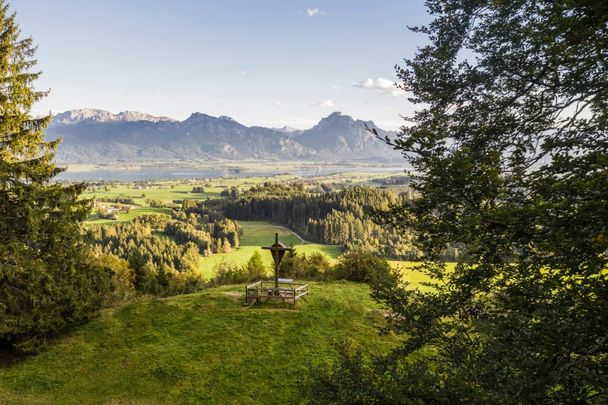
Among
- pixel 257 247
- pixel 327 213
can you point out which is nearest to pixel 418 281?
pixel 257 247

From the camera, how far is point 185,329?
756 inches

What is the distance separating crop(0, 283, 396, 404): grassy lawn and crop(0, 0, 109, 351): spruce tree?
1.83m

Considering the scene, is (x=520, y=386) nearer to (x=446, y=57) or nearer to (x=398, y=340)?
(x=446, y=57)

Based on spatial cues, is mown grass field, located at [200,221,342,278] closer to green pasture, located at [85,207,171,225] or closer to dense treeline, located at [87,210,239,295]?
dense treeline, located at [87,210,239,295]

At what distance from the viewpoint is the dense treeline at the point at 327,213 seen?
87900 mm

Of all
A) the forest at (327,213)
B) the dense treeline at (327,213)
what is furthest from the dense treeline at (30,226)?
the dense treeline at (327,213)

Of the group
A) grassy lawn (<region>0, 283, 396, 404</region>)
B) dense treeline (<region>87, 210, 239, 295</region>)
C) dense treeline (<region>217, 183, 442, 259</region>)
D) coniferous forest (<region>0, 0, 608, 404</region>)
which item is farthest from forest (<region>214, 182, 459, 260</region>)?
coniferous forest (<region>0, 0, 608, 404</region>)

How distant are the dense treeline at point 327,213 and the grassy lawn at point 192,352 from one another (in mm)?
52376

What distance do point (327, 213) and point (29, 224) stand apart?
288 feet

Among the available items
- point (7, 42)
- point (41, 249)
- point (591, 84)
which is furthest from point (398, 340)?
point (7, 42)

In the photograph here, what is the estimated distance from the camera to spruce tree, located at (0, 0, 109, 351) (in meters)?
16.0

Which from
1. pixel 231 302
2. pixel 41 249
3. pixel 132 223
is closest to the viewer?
pixel 41 249

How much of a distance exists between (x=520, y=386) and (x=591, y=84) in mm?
5559

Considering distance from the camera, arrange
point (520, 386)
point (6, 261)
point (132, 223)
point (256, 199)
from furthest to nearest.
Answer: point (256, 199)
point (132, 223)
point (6, 261)
point (520, 386)
